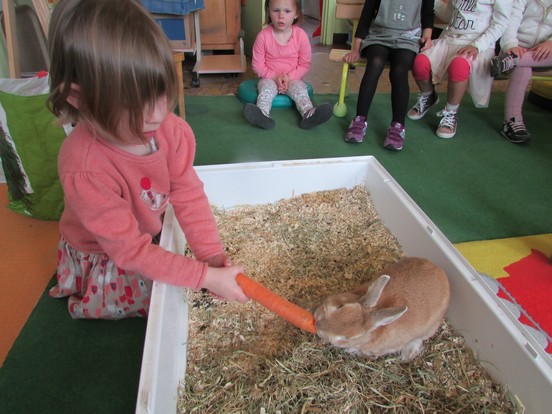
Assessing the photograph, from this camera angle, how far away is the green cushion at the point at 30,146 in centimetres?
137

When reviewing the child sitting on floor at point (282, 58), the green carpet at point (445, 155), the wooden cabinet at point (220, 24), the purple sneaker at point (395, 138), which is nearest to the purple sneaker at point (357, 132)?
the green carpet at point (445, 155)

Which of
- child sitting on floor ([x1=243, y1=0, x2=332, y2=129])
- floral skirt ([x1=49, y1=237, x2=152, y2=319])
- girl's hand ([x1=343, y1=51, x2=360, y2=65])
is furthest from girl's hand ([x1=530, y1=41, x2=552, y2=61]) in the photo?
floral skirt ([x1=49, y1=237, x2=152, y2=319])

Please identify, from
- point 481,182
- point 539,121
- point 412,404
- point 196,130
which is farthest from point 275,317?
point 539,121

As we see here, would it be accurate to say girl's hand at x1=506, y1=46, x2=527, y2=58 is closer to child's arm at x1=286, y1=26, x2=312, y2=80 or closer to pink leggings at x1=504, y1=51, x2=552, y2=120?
pink leggings at x1=504, y1=51, x2=552, y2=120

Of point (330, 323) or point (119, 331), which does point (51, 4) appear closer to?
point (119, 331)

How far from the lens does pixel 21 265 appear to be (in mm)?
Answer: 1393

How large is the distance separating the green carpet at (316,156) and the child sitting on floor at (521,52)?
131mm

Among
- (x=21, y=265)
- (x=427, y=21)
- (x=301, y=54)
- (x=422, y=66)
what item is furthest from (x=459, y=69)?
(x=21, y=265)

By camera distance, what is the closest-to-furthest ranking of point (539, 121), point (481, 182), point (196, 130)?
point (481, 182) < point (196, 130) < point (539, 121)

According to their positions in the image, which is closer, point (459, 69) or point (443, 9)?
point (459, 69)

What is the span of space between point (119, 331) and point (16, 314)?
35cm

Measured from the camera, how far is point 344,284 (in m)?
1.27

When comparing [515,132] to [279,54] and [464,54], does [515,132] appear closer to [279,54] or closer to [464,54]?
[464,54]

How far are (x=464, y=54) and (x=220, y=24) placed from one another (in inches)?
102
